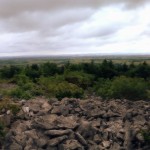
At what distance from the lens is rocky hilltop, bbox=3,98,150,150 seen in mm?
20562

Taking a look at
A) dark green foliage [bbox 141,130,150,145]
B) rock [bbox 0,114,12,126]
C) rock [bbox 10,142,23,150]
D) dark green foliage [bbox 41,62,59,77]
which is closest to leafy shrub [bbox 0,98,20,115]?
rock [bbox 0,114,12,126]

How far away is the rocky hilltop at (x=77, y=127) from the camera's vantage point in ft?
67.5

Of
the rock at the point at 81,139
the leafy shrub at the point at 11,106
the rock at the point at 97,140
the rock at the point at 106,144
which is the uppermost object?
the leafy shrub at the point at 11,106

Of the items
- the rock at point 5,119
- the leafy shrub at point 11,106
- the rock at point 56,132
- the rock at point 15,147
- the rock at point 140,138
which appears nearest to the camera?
the rock at point 15,147

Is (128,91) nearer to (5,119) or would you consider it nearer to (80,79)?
(80,79)

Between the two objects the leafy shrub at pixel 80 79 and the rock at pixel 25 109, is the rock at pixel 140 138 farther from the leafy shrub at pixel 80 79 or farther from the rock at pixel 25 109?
the leafy shrub at pixel 80 79

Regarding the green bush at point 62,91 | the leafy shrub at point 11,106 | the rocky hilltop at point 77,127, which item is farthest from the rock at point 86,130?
the green bush at point 62,91

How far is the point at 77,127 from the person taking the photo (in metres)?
22.0

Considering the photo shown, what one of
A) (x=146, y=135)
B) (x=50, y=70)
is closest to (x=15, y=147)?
(x=146, y=135)

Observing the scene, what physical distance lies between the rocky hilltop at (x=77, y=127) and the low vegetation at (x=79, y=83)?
11036 mm

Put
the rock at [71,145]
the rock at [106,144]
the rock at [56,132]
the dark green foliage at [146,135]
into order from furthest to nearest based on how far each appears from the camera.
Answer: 1. the dark green foliage at [146,135]
2. the rock at [106,144]
3. the rock at [56,132]
4. the rock at [71,145]

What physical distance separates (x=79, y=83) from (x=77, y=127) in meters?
28.3

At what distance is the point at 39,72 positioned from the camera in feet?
196

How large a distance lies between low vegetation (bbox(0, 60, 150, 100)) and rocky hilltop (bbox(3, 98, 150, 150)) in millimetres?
11036
